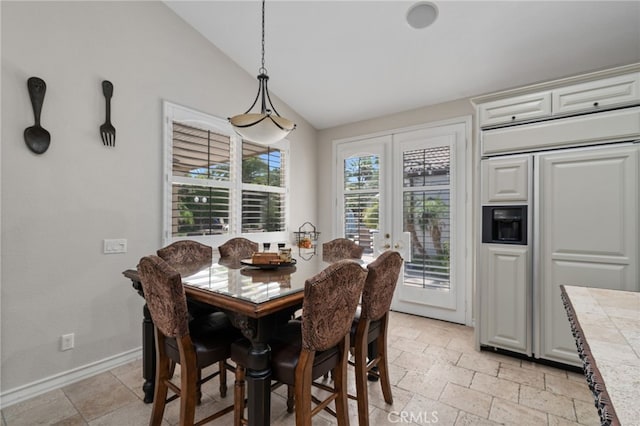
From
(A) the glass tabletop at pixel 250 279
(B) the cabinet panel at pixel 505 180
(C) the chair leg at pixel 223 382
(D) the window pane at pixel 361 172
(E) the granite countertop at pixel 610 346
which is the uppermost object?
(D) the window pane at pixel 361 172

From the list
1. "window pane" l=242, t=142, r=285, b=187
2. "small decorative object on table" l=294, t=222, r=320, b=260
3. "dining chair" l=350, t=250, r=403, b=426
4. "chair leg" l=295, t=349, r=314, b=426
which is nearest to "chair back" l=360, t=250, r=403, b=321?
"dining chair" l=350, t=250, r=403, b=426

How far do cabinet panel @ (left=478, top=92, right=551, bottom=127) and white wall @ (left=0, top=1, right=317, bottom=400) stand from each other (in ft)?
9.79

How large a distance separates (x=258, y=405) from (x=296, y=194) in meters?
3.34

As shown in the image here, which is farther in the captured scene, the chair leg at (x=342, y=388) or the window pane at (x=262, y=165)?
the window pane at (x=262, y=165)

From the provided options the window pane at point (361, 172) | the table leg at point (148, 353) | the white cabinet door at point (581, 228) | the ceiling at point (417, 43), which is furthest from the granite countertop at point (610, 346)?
the window pane at point (361, 172)

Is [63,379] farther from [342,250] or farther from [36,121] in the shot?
[342,250]

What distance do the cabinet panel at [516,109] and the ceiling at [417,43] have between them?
502mm

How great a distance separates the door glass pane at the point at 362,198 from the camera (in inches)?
169

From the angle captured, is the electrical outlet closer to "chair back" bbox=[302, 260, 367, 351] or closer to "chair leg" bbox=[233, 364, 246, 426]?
"chair leg" bbox=[233, 364, 246, 426]

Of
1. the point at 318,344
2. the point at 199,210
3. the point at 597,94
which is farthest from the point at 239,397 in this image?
the point at 597,94

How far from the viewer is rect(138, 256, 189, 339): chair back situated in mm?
1474

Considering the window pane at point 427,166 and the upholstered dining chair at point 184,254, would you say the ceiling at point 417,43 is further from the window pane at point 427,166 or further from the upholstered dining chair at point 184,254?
the upholstered dining chair at point 184,254

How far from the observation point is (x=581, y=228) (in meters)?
2.47

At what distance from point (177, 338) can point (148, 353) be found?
809 millimetres
